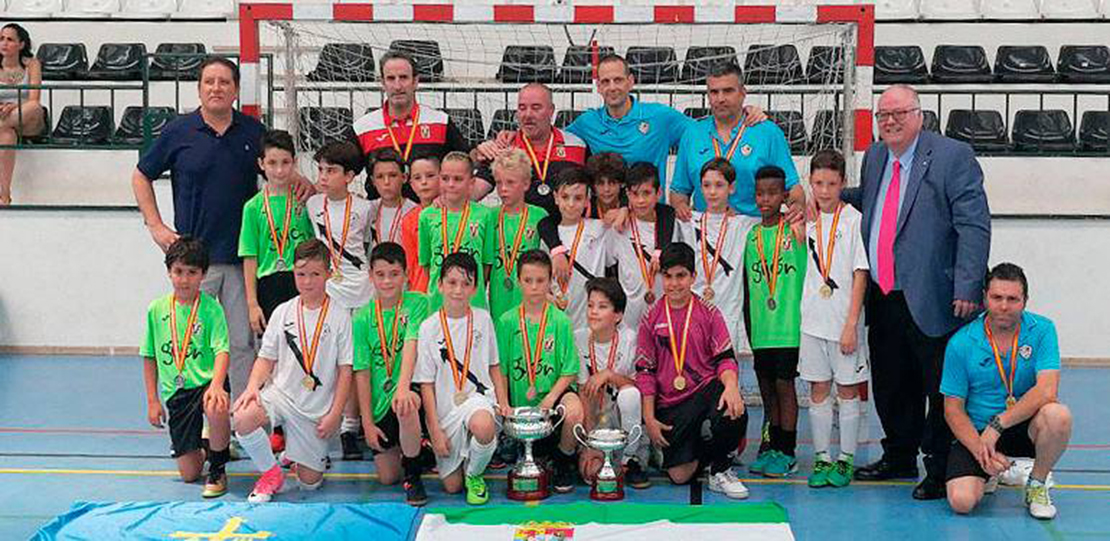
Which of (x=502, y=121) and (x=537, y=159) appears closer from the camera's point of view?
(x=537, y=159)

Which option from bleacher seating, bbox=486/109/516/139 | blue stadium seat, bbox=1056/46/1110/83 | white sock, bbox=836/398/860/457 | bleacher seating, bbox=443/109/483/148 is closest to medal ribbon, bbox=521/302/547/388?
white sock, bbox=836/398/860/457

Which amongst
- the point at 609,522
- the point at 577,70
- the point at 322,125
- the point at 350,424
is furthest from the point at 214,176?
the point at 577,70

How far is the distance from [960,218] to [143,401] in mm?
5186

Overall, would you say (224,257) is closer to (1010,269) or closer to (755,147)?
(755,147)

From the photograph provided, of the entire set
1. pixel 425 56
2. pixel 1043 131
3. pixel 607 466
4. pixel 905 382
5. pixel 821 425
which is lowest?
pixel 607 466

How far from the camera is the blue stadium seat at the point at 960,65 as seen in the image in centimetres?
1245

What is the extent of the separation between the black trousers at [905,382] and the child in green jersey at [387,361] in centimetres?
226

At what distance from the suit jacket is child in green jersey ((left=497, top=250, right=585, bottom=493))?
1.64m

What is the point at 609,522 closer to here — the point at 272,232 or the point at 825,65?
the point at 272,232

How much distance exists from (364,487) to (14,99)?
6425mm

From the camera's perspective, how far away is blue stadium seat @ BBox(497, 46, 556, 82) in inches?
431

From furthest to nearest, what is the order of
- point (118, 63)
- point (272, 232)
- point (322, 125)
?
1. point (118, 63)
2. point (322, 125)
3. point (272, 232)

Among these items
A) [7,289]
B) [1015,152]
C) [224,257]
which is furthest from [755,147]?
[7,289]

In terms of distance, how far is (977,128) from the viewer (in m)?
11.6
